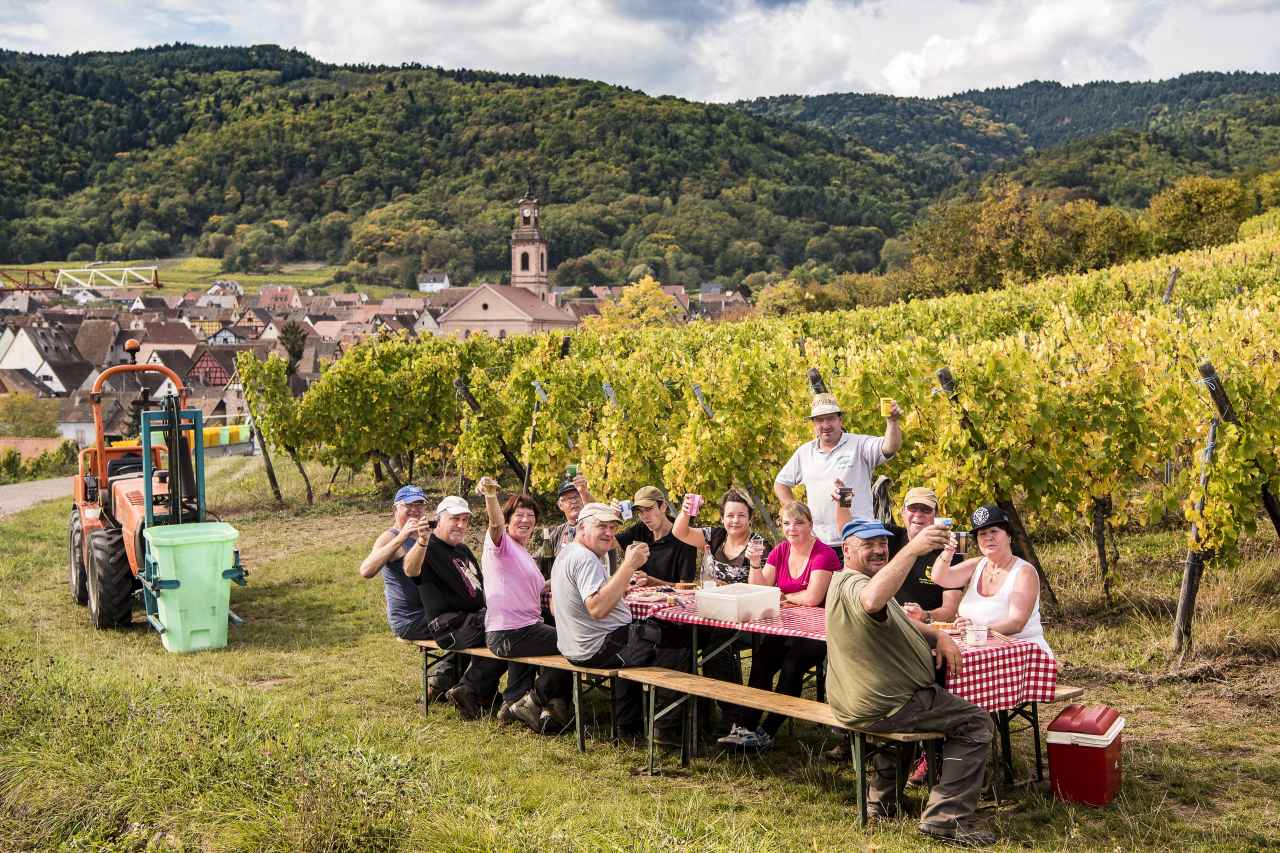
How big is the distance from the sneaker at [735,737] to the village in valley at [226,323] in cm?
3590

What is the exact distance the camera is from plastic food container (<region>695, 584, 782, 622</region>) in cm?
616

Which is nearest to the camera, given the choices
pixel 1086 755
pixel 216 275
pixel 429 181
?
pixel 1086 755

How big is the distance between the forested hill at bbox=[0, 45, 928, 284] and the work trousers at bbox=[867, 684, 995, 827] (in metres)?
128

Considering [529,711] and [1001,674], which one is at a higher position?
[1001,674]

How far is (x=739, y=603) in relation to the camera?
6148 millimetres

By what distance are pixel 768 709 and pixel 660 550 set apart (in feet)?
7.16

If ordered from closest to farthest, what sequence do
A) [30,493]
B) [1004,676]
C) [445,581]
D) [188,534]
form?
[1004,676], [445,581], [188,534], [30,493]

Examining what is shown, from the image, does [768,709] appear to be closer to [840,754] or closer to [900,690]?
[900,690]

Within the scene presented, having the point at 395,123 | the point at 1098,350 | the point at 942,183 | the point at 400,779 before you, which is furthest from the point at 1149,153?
the point at 395,123

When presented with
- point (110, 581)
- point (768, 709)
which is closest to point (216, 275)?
point (110, 581)

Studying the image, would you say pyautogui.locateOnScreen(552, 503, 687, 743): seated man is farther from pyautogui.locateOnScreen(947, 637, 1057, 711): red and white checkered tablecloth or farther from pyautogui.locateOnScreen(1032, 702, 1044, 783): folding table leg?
pyautogui.locateOnScreen(1032, 702, 1044, 783): folding table leg

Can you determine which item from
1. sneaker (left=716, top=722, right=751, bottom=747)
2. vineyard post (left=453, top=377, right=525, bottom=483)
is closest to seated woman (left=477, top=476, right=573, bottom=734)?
sneaker (left=716, top=722, right=751, bottom=747)

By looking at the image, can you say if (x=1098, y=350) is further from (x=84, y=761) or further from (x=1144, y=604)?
(x=84, y=761)

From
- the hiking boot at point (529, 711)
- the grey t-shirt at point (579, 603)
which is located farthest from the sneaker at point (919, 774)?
the hiking boot at point (529, 711)
